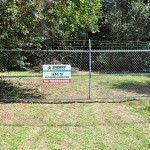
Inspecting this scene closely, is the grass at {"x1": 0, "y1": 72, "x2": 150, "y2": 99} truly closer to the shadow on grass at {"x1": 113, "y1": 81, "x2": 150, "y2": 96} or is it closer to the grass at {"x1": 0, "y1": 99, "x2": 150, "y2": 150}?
the shadow on grass at {"x1": 113, "y1": 81, "x2": 150, "y2": 96}

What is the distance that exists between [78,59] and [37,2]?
12.3 m

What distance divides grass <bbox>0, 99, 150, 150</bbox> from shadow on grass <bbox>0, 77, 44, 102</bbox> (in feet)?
3.75

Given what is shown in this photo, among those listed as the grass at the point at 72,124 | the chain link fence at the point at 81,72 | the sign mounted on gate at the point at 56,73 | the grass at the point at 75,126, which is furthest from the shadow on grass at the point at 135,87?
the sign mounted on gate at the point at 56,73

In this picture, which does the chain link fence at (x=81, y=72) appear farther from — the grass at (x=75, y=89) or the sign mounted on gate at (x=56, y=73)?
the sign mounted on gate at (x=56, y=73)

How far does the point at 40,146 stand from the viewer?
7051 millimetres

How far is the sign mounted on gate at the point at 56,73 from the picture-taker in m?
11.2

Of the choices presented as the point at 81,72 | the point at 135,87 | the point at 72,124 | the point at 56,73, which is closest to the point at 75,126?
the point at 72,124

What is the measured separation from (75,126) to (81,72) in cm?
1232

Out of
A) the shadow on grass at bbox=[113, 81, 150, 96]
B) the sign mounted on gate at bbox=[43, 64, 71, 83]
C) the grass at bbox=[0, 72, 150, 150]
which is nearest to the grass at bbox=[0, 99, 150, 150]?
the grass at bbox=[0, 72, 150, 150]

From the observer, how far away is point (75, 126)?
8.54 metres

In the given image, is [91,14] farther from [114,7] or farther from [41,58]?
[114,7]

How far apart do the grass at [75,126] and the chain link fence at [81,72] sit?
4.26 feet

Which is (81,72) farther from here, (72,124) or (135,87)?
(72,124)

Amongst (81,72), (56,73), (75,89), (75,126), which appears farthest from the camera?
(81,72)
